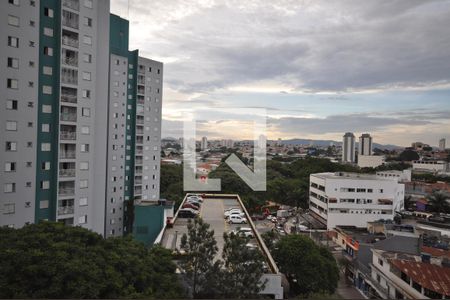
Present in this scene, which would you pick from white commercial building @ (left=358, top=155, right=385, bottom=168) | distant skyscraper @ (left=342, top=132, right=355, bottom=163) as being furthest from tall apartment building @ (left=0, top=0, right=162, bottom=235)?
white commercial building @ (left=358, top=155, right=385, bottom=168)

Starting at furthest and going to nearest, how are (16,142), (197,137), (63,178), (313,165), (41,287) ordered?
(313,165), (197,137), (63,178), (16,142), (41,287)

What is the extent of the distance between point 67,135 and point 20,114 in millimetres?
932

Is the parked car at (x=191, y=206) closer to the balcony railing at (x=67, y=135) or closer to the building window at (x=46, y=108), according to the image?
the balcony railing at (x=67, y=135)

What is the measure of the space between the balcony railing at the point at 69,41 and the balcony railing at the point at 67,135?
5.67 ft

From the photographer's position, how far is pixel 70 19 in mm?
6715

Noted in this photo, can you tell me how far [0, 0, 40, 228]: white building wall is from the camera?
581cm

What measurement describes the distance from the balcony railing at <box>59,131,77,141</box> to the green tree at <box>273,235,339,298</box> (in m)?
4.51

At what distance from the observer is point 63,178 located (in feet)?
21.8

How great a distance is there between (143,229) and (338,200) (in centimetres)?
799

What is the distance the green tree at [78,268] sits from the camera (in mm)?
2939

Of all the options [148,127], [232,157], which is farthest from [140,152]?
[232,157]

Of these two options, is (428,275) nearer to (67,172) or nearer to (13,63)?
(67,172)

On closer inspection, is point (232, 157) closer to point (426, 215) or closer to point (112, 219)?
point (112, 219)

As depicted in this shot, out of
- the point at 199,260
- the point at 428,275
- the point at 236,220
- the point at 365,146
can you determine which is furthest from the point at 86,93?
the point at 365,146
